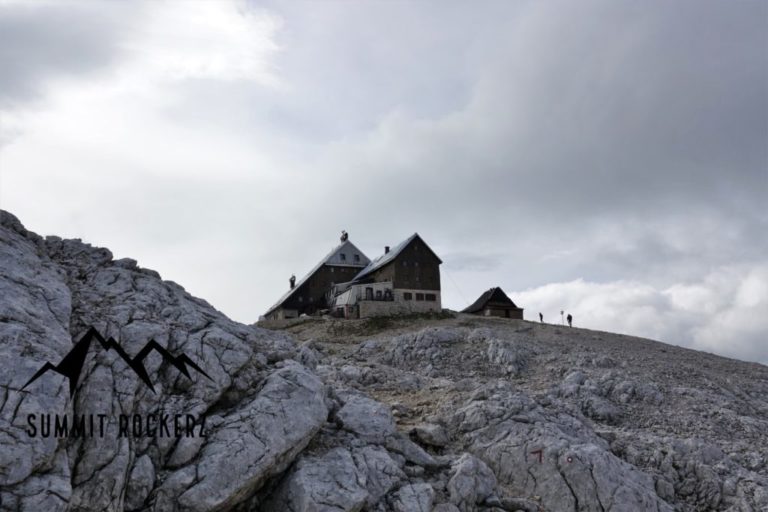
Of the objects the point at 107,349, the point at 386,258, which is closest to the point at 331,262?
the point at 386,258

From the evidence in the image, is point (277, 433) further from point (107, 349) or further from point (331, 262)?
point (331, 262)

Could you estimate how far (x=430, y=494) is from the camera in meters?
15.3

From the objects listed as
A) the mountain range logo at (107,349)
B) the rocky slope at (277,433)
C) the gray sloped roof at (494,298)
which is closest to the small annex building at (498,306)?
the gray sloped roof at (494,298)

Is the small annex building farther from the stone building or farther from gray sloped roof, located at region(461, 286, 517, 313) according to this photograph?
the stone building

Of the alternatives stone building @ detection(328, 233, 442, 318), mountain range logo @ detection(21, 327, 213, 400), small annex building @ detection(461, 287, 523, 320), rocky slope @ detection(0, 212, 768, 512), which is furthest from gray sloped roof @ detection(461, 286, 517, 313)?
mountain range logo @ detection(21, 327, 213, 400)

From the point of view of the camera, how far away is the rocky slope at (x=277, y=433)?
40.9ft

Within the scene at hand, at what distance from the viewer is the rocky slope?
12477mm

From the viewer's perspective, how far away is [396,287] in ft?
212

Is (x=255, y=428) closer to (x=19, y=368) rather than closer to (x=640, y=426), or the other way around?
(x=19, y=368)

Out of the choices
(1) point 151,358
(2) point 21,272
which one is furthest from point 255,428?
(2) point 21,272

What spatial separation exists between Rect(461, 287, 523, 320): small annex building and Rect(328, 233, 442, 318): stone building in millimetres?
7191

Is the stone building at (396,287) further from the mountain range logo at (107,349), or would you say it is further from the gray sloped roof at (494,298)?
the mountain range logo at (107,349)

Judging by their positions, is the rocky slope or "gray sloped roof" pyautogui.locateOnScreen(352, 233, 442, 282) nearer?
the rocky slope

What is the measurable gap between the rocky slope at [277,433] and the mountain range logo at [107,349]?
0.48 feet
